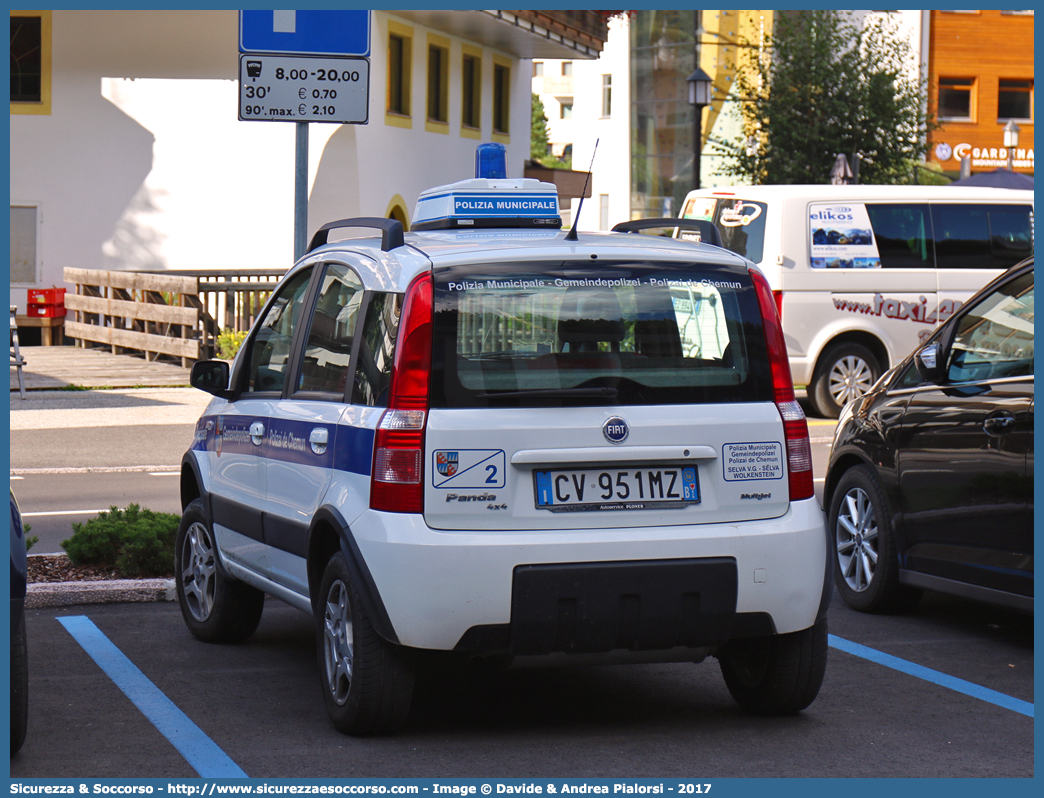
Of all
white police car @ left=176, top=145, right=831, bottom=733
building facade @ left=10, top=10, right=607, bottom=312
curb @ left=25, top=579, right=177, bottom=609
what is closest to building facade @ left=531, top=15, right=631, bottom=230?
building facade @ left=10, top=10, right=607, bottom=312

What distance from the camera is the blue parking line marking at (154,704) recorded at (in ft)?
15.1

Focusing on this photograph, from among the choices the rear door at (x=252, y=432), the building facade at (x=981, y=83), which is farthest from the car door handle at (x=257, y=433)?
the building facade at (x=981, y=83)

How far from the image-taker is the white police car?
4.59 m

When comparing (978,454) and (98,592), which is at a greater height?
(978,454)

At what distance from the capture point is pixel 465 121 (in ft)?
97.9

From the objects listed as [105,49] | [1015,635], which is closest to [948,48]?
[105,49]

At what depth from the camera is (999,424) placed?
6.13 metres

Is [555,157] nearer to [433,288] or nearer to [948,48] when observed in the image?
[948,48]

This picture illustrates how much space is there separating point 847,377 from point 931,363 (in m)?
9.33

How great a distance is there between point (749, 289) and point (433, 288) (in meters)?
1.09

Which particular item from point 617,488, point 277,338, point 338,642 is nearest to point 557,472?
point 617,488

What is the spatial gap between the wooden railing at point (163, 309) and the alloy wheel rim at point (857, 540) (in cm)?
1393

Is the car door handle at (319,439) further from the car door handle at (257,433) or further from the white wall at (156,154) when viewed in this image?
the white wall at (156,154)

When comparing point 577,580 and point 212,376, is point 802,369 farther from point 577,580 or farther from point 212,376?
point 577,580
